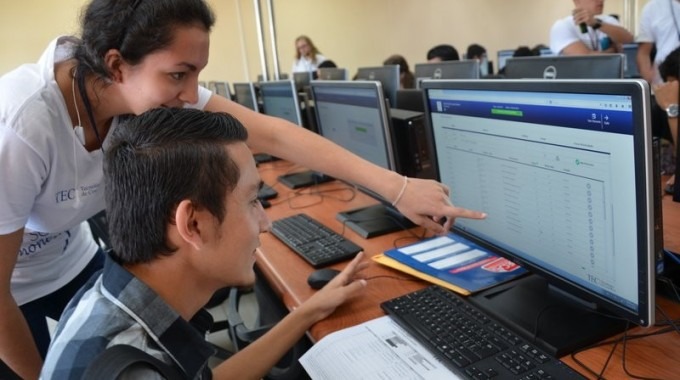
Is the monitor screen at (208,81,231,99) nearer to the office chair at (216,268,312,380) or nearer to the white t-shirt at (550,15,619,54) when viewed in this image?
the white t-shirt at (550,15,619,54)

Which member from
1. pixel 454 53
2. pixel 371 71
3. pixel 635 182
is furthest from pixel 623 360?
pixel 454 53

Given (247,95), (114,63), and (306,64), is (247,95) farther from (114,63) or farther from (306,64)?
(306,64)

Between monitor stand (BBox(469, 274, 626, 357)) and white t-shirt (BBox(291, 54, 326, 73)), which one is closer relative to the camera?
monitor stand (BBox(469, 274, 626, 357))

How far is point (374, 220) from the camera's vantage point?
5.29 ft

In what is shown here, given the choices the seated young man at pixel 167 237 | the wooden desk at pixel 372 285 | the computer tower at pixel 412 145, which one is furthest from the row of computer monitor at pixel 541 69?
the seated young man at pixel 167 237

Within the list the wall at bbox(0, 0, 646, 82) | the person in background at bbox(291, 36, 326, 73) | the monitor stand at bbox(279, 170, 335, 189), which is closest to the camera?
the monitor stand at bbox(279, 170, 335, 189)

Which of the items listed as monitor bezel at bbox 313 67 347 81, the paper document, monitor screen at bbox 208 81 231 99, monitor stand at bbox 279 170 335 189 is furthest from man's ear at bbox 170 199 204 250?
monitor screen at bbox 208 81 231 99

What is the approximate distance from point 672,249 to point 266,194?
4.65 ft

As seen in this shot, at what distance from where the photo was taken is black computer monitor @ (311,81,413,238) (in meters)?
1.48

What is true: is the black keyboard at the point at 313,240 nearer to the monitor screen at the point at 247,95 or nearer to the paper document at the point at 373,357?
the paper document at the point at 373,357

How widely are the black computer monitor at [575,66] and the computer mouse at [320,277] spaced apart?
982 millimetres

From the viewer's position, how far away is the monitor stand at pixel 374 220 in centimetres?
153

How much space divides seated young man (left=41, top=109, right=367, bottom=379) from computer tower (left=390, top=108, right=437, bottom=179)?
0.79m

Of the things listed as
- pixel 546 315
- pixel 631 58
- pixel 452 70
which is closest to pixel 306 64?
pixel 631 58
